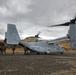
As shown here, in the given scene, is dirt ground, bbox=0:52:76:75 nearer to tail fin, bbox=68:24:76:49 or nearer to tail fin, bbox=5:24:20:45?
tail fin, bbox=68:24:76:49

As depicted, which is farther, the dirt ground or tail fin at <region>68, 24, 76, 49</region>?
tail fin at <region>68, 24, 76, 49</region>

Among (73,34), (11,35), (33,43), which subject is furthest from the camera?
(33,43)

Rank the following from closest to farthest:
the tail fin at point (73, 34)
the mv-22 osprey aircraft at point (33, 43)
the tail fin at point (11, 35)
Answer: the tail fin at point (73, 34) → the tail fin at point (11, 35) → the mv-22 osprey aircraft at point (33, 43)

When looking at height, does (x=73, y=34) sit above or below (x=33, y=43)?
below

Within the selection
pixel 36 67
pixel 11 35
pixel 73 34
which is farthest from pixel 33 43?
pixel 36 67

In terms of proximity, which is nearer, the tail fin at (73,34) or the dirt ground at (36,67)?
the dirt ground at (36,67)

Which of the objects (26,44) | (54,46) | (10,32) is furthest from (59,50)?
(10,32)

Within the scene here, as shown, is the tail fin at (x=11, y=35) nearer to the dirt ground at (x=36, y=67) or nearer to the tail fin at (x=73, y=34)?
the dirt ground at (x=36, y=67)

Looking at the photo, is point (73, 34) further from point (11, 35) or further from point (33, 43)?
point (33, 43)

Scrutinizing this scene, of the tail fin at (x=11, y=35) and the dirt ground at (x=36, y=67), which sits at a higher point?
the tail fin at (x=11, y=35)

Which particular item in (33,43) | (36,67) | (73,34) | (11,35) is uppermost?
(11,35)

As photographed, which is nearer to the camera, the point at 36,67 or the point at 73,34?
the point at 36,67

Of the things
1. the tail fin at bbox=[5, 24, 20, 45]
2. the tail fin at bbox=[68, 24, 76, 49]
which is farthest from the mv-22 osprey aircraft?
the tail fin at bbox=[68, 24, 76, 49]

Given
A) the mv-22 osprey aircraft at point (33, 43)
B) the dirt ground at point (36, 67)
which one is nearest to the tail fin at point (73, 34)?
the dirt ground at point (36, 67)
